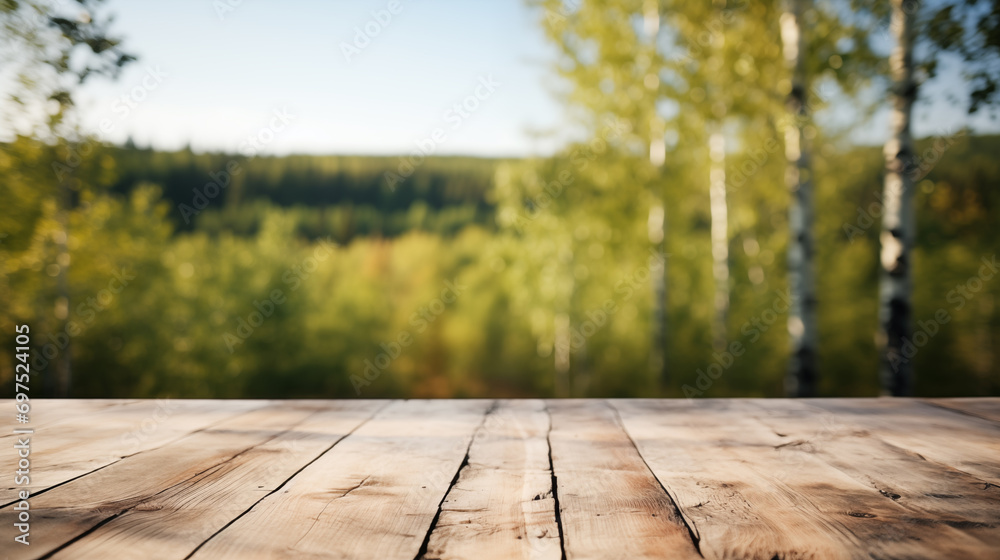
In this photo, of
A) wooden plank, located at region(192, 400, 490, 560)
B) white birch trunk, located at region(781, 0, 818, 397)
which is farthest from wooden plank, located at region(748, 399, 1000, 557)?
white birch trunk, located at region(781, 0, 818, 397)

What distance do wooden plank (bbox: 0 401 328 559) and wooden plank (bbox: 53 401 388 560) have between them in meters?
0.05

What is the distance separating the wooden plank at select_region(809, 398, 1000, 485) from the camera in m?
1.69

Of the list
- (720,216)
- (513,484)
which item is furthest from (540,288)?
(513,484)

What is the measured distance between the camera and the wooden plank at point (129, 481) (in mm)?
1196

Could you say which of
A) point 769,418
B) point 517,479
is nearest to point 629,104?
point 769,418

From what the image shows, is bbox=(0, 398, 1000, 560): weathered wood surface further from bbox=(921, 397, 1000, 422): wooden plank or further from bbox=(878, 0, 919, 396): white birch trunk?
bbox=(878, 0, 919, 396): white birch trunk

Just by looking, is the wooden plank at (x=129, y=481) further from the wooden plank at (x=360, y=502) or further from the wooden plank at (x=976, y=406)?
the wooden plank at (x=976, y=406)

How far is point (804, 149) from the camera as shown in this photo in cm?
577

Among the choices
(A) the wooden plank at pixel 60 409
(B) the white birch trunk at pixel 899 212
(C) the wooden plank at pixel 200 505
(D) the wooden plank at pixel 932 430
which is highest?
(B) the white birch trunk at pixel 899 212

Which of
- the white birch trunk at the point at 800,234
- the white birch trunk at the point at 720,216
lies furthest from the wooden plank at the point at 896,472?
the white birch trunk at the point at 720,216

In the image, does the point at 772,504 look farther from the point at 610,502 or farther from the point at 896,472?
the point at 896,472

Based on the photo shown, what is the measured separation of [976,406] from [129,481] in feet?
11.9

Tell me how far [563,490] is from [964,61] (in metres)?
5.69

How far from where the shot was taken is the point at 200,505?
135 centimetres
